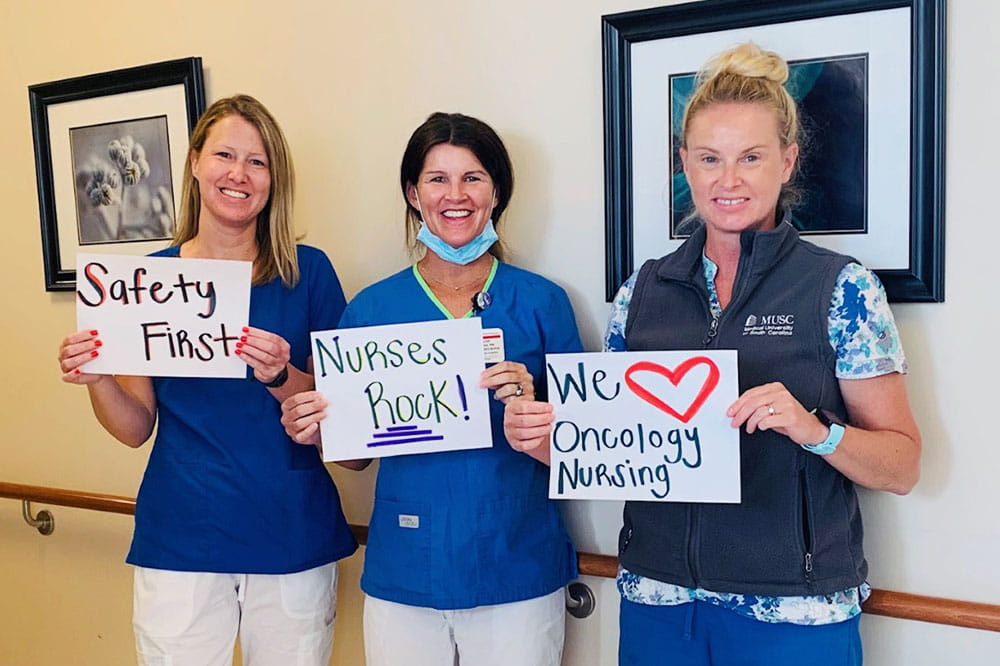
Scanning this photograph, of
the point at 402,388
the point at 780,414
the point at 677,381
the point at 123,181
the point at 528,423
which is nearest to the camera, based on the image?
the point at 780,414

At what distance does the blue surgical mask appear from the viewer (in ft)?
5.39

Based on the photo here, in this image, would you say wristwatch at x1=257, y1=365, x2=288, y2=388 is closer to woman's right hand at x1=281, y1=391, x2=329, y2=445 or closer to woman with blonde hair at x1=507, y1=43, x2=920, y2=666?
woman's right hand at x1=281, y1=391, x2=329, y2=445

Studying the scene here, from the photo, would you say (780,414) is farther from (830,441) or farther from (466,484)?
(466,484)

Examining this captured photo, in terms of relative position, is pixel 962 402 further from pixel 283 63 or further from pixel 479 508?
pixel 283 63

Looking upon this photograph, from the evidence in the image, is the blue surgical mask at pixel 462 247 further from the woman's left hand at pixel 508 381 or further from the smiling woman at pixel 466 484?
the woman's left hand at pixel 508 381

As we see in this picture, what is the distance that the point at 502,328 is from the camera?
1613mm

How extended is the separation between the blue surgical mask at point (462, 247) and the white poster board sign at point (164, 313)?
1.03ft

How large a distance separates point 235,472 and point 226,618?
10.7 inches

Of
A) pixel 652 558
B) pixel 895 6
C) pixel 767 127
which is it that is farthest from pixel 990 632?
pixel 895 6

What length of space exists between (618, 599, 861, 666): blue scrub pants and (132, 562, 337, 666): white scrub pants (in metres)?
0.62

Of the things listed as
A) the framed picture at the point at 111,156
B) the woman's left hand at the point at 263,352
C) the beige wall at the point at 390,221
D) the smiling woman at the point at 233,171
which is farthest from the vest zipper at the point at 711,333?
the framed picture at the point at 111,156

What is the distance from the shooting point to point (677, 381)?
1343mm

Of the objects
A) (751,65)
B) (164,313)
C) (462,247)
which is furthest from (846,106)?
(164,313)

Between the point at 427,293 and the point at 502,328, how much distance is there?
0.15 meters
